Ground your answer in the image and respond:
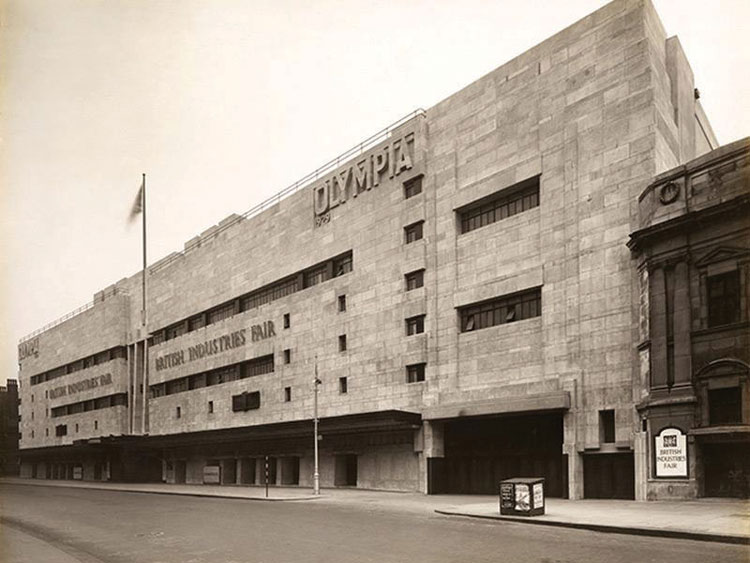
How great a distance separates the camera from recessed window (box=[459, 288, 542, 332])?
36.5m

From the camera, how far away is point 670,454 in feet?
91.4

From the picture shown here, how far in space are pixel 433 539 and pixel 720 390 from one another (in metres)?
14.1

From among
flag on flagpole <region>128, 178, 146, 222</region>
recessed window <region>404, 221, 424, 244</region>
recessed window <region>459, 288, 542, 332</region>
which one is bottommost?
recessed window <region>459, 288, 542, 332</region>

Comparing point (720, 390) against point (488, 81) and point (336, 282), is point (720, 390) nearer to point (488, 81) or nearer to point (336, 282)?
point (488, 81)

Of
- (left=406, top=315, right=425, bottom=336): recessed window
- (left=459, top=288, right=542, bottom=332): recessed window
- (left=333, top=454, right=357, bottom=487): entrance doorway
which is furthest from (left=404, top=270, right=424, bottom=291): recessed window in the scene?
(left=333, top=454, right=357, bottom=487): entrance doorway

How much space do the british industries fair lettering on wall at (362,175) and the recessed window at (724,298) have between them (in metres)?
20.7

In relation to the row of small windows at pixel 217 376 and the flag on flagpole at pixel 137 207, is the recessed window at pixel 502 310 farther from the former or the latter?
the flag on flagpole at pixel 137 207

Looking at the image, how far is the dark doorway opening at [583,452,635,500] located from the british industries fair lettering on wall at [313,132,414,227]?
20.0 meters

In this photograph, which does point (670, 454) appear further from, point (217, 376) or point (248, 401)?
point (217, 376)

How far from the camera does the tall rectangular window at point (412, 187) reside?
4372 cm

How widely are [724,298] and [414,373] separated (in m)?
19.4

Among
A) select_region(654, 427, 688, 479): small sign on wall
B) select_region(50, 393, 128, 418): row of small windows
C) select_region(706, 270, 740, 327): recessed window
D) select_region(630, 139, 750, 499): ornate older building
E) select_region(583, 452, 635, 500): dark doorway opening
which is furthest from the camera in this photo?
select_region(50, 393, 128, 418): row of small windows

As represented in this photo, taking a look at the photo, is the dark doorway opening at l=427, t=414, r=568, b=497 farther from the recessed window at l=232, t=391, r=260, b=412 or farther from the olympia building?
the recessed window at l=232, t=391, r=260, b=412

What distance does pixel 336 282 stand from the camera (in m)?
49.4
